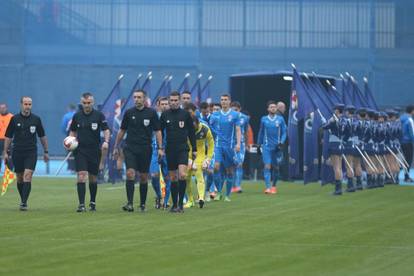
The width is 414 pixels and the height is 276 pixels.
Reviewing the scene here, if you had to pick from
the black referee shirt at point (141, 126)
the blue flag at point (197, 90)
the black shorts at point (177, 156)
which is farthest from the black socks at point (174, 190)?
the blue flag at point (197, 90)

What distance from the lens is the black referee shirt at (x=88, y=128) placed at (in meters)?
21.1

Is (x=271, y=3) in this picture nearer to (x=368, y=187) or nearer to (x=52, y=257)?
(x=368, y=187)

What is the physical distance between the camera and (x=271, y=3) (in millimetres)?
48031

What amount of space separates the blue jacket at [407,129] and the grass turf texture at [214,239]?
46.2 ft

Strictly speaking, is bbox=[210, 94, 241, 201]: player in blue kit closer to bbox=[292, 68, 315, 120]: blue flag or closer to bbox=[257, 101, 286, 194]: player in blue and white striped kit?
bbox=[257, 101, 286, 194]: player in blue and white striped kit

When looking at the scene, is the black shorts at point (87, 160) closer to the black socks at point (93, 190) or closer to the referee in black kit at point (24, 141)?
the black socks at point (93, 190)

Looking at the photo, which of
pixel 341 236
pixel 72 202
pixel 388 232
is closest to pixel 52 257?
pixel 341 236

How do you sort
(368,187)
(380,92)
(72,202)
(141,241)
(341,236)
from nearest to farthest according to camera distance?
(141,241), (341,236), (72,202), (368,187), (380,92)

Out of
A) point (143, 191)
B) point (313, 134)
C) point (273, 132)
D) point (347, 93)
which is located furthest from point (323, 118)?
point (143, 191)

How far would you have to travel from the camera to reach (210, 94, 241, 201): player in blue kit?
25.7 metres

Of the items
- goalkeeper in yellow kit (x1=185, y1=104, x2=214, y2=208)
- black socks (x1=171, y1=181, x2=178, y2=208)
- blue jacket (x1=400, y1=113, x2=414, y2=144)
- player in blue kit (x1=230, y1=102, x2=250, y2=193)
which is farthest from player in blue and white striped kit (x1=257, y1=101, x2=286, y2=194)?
blue jacket (x1=400, y1=113, x2=414, y2=144)

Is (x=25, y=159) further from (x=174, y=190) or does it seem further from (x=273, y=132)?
(x=273, y=132)

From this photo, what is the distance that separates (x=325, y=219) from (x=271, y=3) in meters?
29.4

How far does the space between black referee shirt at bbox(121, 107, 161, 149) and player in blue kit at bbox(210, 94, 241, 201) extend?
15.0 feet
